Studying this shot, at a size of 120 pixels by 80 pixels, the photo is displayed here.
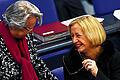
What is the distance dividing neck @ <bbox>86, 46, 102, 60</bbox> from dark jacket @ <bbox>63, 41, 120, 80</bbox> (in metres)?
0.03

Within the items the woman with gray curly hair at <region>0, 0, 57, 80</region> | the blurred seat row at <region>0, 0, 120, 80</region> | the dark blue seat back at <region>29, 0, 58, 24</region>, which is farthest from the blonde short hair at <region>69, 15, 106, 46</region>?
the dark blue seat back at <region>29, 0, 58, 24</region>

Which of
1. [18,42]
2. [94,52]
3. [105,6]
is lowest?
[105,6]

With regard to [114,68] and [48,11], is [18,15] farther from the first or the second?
[48,11]

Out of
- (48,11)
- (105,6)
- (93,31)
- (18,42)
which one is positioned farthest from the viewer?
(105,6)

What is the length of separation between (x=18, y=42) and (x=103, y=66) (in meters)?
0.60

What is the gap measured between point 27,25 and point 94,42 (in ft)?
1.45

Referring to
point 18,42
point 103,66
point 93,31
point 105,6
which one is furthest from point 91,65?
point 105,6

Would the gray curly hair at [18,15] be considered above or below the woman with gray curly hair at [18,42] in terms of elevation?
above

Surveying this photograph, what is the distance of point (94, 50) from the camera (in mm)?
2131

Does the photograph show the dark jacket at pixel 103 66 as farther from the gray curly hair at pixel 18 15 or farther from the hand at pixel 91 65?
the gray curly hair at pixel 18 15

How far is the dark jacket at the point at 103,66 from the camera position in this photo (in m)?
2.10

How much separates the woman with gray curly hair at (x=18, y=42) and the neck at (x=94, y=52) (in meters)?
0.35

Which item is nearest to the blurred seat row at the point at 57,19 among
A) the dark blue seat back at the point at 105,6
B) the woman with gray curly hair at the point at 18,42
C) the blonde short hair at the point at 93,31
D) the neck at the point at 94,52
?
the dark blue seat back at the point at 105,6

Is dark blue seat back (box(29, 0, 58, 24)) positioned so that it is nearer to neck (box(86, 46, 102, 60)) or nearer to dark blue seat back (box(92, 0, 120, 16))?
dark blue seat back (box(92, 0, 120, 16))
